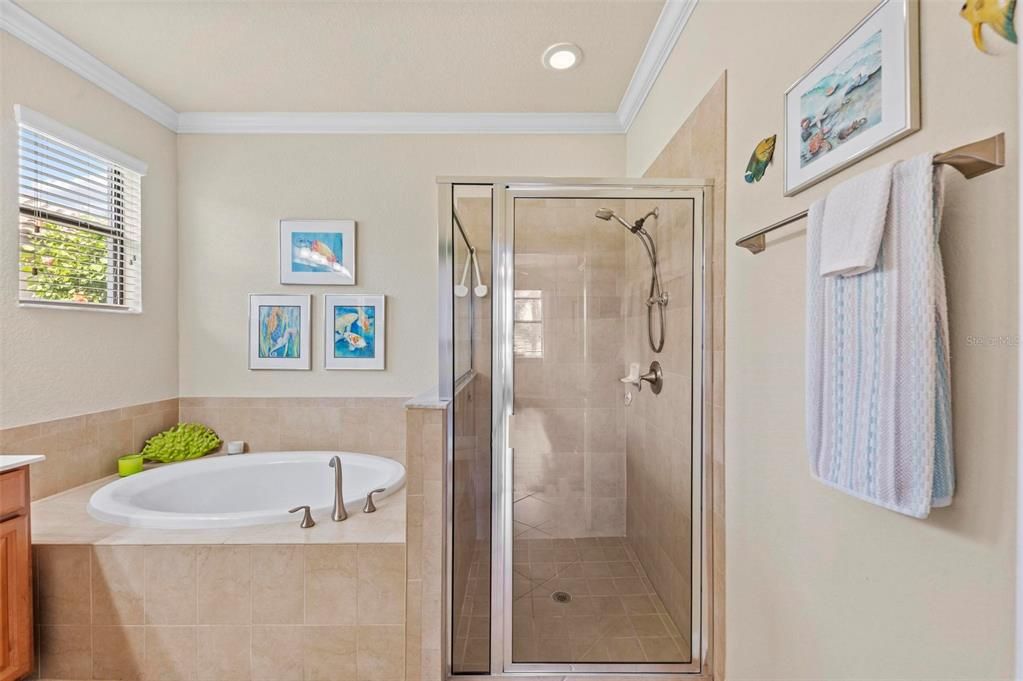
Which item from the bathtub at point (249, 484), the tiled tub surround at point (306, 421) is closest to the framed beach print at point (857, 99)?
the bathtub at point (249, 484)

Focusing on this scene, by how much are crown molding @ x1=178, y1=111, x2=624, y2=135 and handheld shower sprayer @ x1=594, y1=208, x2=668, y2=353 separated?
1480 mm

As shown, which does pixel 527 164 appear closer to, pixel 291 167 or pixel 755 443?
pixel 291 167

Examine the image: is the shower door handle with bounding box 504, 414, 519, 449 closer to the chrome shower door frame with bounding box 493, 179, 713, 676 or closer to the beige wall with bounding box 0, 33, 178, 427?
the chrome shower door frame with bounding box 493, 179, 713, 676

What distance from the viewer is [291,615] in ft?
5.49

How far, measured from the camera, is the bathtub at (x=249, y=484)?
219 cm

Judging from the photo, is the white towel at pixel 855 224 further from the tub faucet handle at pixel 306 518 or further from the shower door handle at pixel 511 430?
the tub faucet handle at pixel 306 518

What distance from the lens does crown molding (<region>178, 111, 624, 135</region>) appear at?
2.83m

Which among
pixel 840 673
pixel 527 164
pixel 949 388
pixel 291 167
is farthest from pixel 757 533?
pixel 291 167

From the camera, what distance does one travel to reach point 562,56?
7.29ft

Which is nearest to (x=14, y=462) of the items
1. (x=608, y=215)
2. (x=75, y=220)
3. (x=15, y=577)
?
(x=15, y=577)

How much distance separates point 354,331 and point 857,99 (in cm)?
259

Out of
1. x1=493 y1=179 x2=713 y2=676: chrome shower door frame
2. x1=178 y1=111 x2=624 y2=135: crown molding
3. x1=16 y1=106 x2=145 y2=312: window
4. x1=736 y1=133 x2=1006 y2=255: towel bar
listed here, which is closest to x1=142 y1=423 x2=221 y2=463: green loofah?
x1=16 y1=106 x2=145 y2=312: window

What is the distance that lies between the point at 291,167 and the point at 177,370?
1.44 metres

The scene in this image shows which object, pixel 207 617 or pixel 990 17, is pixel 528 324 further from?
pixel 207 617
